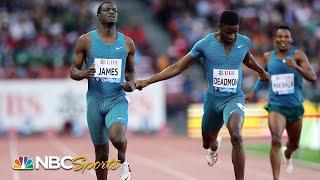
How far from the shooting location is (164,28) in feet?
98.1

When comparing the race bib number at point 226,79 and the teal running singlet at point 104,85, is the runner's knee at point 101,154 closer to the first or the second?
the teal running singlet at point 104,85

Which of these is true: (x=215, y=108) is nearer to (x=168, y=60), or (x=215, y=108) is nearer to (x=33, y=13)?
(x=168, y=60)

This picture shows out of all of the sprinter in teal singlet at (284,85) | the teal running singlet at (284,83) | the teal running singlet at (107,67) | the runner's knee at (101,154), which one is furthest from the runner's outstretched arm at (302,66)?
the runner's knee at (101,154)

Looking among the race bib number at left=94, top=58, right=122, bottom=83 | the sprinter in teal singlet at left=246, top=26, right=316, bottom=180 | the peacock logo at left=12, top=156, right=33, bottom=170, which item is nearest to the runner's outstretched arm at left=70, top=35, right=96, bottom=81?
the race bib number at left=94, top=58, right=122, bottom=83

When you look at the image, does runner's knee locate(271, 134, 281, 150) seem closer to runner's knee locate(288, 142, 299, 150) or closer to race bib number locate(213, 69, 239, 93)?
runner's knee locate(288, 142, 299, 150)

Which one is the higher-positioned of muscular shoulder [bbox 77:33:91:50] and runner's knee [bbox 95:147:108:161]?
muscular shoulder [bbox 77:33:91:50]

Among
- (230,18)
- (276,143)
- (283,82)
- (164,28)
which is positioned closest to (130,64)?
(230,18)

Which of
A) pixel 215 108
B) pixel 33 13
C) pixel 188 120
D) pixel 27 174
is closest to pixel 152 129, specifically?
pixel 188 120

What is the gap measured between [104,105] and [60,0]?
1836 centimetres

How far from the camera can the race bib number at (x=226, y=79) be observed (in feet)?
34.8

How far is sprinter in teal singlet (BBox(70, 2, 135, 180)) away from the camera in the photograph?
33.4 ft

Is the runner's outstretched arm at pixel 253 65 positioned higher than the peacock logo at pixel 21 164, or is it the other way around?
the runner's outstretched arm at pixel 253 65

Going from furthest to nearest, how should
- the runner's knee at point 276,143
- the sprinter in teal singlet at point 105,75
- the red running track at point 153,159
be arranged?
1. the red running track at point 153,159
2. the runner's knee at point 276,143
3. the sprinter in teal singlet at point 105,75

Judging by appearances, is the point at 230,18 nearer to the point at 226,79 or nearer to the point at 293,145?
the point at 226,79
